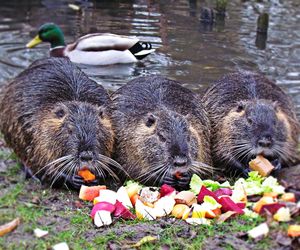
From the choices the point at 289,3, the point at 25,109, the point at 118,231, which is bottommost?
the point at 289,3

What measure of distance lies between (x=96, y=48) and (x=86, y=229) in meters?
6.44

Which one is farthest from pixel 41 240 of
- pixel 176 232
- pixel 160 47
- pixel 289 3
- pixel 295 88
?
pixel 289 3

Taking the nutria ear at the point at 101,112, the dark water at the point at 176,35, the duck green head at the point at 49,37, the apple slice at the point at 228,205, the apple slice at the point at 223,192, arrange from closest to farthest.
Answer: the apple slice at the point at 228,205 → the apple slice at the point at 223,192 → the nutria ear at the point at 101,112 → the dark water at the point at 176,35 → the duck green head at the point at 49,37

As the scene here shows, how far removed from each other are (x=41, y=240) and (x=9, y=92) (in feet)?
6.43

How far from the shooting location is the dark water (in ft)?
31.7

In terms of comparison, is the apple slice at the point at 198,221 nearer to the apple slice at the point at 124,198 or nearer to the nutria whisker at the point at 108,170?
the apple slice at the point at 124,198

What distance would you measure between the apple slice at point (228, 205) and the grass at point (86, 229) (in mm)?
69

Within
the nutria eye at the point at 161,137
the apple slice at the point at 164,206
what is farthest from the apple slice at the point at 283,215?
the nutria eye at the point at 161,137

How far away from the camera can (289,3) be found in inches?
635

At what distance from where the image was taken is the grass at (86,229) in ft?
12.1

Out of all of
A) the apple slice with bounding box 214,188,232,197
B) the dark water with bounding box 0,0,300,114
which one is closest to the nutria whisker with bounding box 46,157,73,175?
the apple slice with bounding box 214,188,232,197

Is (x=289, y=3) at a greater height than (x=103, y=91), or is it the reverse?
(x=103, y=91)

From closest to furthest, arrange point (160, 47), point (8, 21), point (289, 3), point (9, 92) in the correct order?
point (9, 92)
point (160, 47)
point (8, 21)
point (289, 3)

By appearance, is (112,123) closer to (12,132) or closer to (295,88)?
(12,132)
